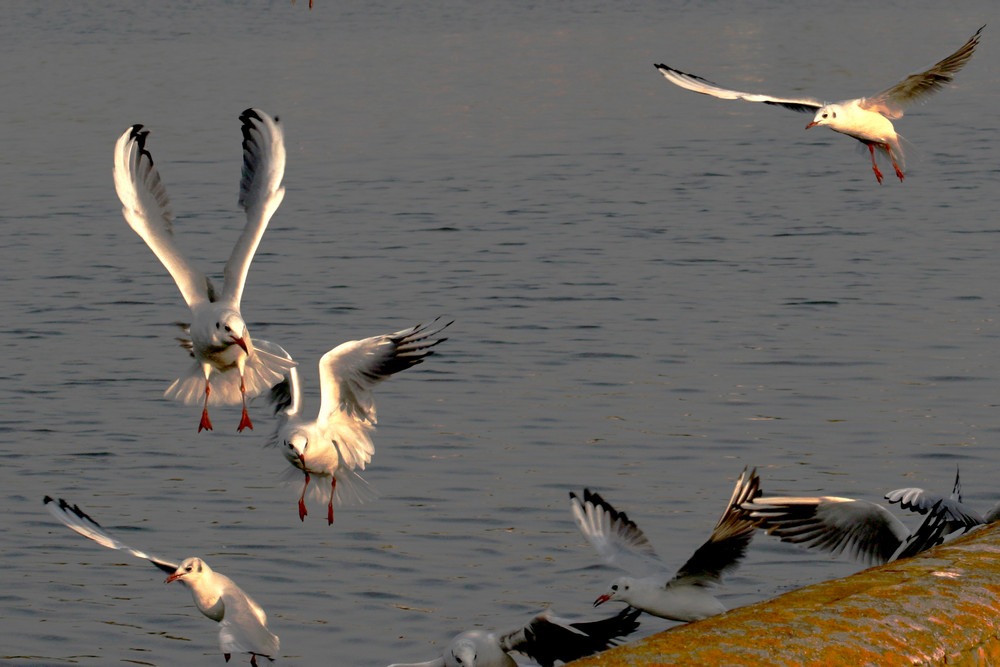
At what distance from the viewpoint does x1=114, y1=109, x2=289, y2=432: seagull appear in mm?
8617

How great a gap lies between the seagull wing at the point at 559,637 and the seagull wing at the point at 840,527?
84cm

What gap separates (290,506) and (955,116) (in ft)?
63.4

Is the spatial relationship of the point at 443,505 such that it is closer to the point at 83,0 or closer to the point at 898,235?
the point at 898,235

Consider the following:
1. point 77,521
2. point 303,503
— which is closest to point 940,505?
point 303,503

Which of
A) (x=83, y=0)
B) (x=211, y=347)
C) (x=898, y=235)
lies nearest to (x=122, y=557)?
(x=211, y=347)

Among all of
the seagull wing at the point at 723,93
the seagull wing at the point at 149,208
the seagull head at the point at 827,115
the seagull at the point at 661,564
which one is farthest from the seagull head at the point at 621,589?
the seagull head at the point at 827,115

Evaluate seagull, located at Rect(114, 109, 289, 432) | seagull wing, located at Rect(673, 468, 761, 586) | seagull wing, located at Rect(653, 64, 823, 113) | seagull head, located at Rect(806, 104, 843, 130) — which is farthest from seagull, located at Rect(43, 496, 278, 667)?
seagull head, located at Rect(806, 104, 843, 130)

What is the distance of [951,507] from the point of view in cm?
718

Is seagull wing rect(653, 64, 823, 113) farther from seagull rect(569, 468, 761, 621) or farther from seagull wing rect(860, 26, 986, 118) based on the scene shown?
seagull rect(569, 468, 761, 621)

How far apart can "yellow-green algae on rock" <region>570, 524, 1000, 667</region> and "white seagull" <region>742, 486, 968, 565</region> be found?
175cm

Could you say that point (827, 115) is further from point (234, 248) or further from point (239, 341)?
point (239, 341)

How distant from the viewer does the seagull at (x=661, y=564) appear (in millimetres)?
6656

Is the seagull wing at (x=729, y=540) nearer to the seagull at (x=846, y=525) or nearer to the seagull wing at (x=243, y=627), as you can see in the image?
the seagull at (x=846, y=525)

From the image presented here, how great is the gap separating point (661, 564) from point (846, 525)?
838mm
